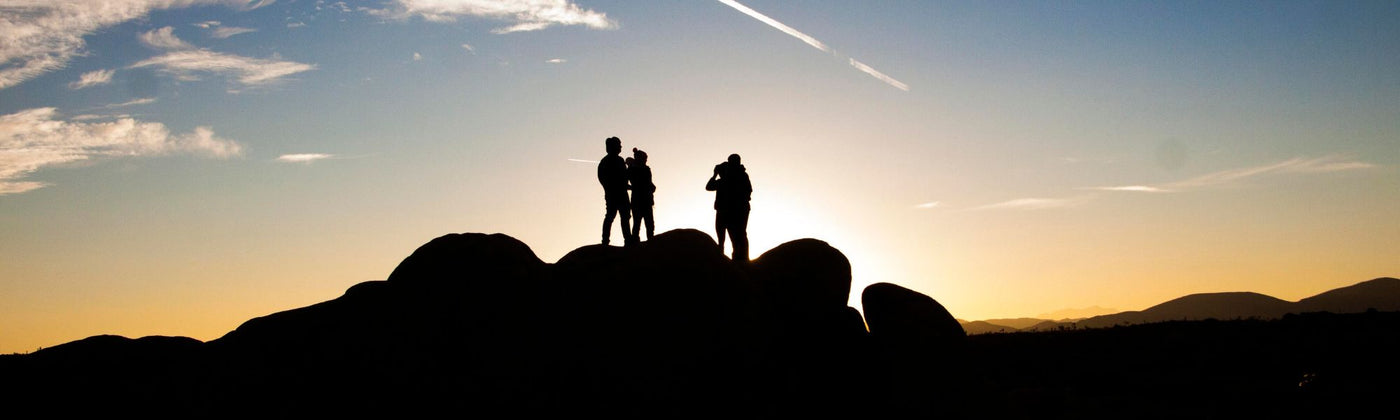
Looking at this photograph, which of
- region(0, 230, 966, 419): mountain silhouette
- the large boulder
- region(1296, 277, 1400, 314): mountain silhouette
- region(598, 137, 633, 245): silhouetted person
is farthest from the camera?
region(1296, 277, 1400, 314): mountain silhouette

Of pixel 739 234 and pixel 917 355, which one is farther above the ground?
pixel 739 234

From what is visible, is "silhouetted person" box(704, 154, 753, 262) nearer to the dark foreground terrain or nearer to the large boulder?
the dark foreground terrain

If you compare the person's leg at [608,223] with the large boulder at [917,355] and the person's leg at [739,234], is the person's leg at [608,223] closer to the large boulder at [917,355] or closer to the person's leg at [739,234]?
the person's leg at [739,234]

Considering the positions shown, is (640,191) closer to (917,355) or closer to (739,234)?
(739,234)

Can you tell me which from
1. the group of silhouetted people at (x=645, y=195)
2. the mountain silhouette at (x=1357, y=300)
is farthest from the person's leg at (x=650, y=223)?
the mountain silhouette at (x=1357, y=300)

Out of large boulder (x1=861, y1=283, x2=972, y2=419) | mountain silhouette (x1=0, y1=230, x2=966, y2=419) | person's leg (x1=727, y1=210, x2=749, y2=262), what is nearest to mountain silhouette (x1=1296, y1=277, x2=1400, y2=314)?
large boulder (x1=861, y1=283, x2=972, y2=419)

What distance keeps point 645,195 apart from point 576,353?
203 inches

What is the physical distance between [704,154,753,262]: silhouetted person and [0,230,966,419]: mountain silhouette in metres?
1.69

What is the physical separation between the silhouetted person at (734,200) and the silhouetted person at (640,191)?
1.27m

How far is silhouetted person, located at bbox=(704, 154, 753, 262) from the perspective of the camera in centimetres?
1930

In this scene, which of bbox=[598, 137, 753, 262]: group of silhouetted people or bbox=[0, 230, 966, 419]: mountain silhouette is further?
bbox=[598, 137, 753, 262]: group of silhouetted people

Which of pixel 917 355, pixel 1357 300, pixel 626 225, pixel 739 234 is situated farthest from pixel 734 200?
pixel 1357 300

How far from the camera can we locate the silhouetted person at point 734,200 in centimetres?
1930

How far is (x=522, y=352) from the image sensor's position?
14781 millimetres
